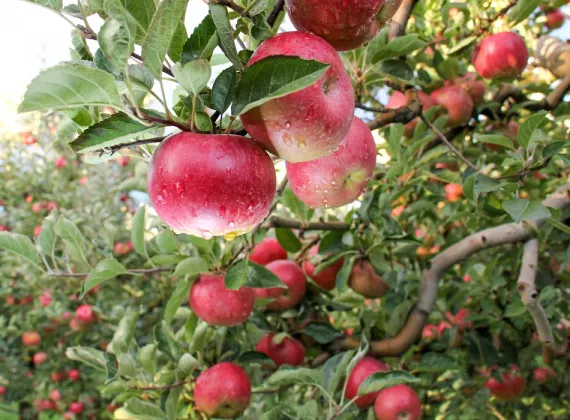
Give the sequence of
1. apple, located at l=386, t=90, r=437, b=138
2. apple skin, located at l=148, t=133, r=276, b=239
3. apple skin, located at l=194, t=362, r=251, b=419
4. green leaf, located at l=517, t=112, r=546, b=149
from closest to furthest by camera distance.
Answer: apple skin, located at l=148, t=133, r=276, b=239
green leaf, located at l=517, t=112, r=546, b=149
apple skin, located at l=194, t=362, r=251, b=419
apple, located at l=386, t=90, r=437, b=138

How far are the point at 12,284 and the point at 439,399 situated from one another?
8.98ft

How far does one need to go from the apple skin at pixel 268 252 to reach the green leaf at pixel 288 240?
5 cm

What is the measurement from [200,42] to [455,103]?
1177mm

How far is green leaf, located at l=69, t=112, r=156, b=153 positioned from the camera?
1.76ft

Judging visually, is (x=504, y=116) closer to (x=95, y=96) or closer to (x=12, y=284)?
(x=95, y=96)

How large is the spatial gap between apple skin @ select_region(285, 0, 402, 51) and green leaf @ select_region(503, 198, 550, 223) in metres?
0.46

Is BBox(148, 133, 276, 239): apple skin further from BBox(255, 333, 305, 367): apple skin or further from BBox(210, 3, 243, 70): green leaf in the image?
BBox(255, 333, 305, 367): apple skin

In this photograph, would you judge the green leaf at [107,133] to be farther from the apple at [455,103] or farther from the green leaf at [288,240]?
the apple at [455,103]

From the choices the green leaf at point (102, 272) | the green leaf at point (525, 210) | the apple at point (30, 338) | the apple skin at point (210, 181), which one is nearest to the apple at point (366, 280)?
the green leaf at point (525, 210)

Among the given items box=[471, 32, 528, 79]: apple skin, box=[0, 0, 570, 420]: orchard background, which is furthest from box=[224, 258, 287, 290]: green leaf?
box=[471, 32, 528, 79]: apple skin

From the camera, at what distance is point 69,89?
0.49 m

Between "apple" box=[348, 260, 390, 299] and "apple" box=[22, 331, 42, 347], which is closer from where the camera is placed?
"apple" box=[348, 260, 390, 299]

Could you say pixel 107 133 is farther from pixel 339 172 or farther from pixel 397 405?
pixel 397 405

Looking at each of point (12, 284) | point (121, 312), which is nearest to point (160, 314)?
point (121, 312)
